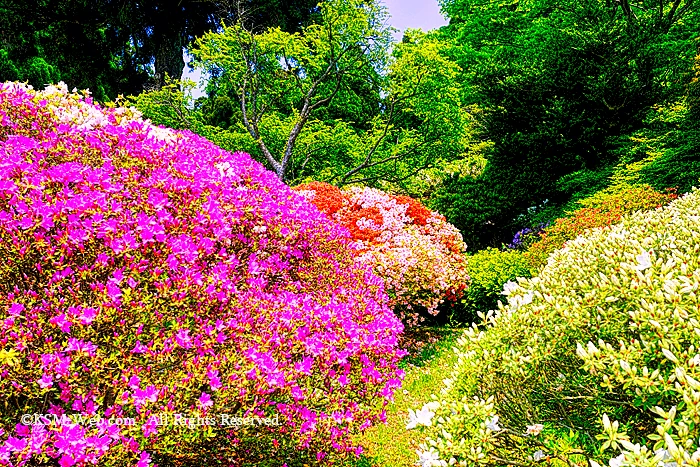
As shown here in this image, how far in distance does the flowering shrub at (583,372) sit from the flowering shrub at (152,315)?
1001 mm

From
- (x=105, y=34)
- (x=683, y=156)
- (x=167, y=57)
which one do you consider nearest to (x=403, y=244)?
(x=683, y=156)

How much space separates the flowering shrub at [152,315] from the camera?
222 centimetres

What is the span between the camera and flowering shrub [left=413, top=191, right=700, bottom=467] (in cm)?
163

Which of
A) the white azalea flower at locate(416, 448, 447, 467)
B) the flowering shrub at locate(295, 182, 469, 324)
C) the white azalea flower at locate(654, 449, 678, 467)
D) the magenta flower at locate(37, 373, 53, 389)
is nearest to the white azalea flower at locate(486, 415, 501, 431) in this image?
the white azalea flower at locate(416, 448, 447, 467)

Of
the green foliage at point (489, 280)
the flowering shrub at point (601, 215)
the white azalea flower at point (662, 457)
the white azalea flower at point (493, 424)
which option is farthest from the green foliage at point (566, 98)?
the white azalea flower at point (662, 457)

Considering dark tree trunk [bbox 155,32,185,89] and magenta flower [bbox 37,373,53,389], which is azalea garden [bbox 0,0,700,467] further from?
dark tree trunk [bbox 155,32,185,89]

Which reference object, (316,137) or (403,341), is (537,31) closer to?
(316,137)

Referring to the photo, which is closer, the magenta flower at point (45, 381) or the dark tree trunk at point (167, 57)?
the magenta flower at point (45, 381)

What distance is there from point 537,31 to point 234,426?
1601 centimetres

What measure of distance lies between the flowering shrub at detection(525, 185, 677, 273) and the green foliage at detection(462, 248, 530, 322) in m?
0.28

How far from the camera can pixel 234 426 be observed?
2.58m

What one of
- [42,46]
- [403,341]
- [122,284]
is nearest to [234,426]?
[122,284]

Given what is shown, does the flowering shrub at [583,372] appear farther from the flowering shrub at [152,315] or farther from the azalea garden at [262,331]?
the flowering shrub at [152,315]

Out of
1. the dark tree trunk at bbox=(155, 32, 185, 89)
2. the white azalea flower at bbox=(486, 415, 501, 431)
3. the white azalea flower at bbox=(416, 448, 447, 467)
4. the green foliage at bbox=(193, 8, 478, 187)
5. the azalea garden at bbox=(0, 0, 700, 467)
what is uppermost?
the dark tree trunk at bbox=(155, 32, 185, 89)
